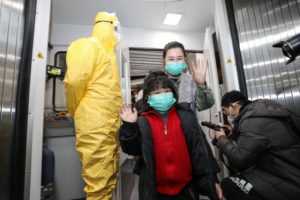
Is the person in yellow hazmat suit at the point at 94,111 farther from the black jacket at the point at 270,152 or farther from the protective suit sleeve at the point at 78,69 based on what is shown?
the black jacket at the point at 270,152

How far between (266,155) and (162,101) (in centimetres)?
75

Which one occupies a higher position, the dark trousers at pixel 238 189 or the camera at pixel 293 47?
the camera at pixel 293 47

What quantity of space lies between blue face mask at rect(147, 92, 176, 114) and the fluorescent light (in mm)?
2116

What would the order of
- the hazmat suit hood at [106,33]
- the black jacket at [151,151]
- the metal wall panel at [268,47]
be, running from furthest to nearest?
the hazmat suit hood at [106,33], the metal wall panel at [268,47], the black jacket at [151,151]

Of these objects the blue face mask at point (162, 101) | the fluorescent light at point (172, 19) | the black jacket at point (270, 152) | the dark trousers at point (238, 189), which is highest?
the fluorescent light at point (172, 19)

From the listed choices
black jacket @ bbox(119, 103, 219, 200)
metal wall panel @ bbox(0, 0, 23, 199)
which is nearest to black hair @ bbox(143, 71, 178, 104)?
black jacket @ bbox(119, 103, 219, 200)

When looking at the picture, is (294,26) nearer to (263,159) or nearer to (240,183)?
(263,159)

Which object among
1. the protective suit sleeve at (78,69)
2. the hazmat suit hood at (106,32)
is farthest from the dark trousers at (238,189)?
the hazmat suit hood at (106,32)

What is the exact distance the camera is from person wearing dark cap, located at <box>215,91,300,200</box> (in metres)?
1.05

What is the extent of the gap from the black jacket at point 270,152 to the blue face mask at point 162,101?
0.53 metres

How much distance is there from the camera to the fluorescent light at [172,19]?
279cm

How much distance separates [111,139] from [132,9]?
2.07 metres

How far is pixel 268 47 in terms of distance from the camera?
137 cm

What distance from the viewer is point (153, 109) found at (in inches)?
44.5
